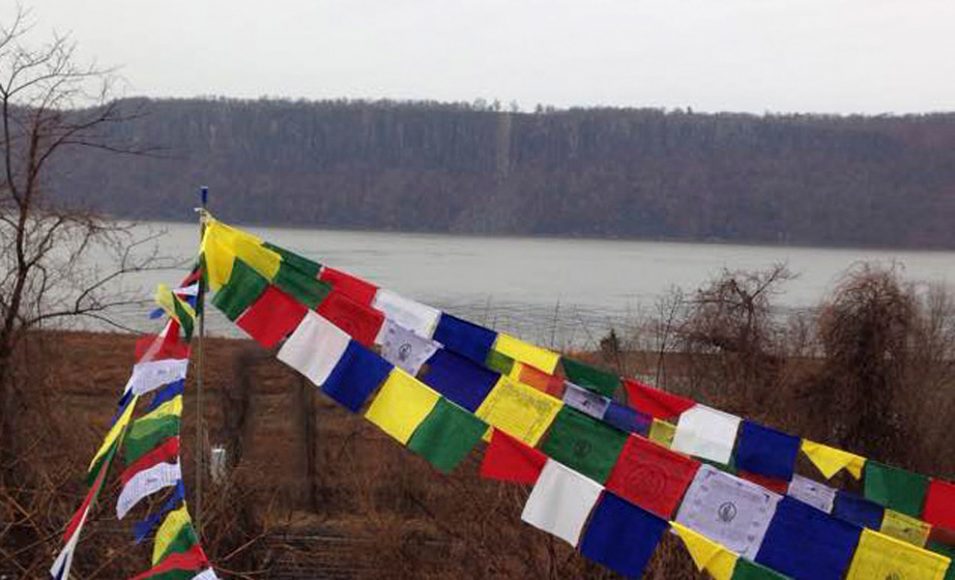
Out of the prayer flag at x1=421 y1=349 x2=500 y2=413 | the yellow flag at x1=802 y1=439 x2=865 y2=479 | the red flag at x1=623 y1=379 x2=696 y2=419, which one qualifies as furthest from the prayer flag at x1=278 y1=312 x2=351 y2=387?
the yellow flag at x1=802 y1=439 x2=865 y2=479

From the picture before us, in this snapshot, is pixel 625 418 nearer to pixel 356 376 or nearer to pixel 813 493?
pixel 813 493

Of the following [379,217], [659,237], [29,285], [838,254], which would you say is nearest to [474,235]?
[379,217]

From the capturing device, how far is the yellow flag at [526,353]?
7.82 metres

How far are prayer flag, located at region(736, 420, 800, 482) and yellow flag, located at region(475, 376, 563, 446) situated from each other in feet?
7.69

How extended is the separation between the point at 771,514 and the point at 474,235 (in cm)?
12758

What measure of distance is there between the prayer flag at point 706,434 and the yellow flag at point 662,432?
39 millimetres

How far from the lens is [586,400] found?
793 cm

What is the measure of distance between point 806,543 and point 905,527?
8.72ft

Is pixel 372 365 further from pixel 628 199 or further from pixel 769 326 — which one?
pixel 628 199

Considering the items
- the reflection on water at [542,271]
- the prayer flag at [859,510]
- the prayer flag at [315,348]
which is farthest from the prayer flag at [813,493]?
the reflection on water at [542,271]

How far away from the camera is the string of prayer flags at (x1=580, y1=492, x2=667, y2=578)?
17.4ft

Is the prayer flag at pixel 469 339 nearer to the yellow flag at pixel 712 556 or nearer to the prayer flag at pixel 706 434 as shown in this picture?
the prayer flag at pixel 706 434

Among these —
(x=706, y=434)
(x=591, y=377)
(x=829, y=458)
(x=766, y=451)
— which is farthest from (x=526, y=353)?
(x=829, y=458)

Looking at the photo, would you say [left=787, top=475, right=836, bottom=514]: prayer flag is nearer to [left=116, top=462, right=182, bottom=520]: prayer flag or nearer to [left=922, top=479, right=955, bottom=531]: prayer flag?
[left=922, top=479, right=955, bottom=531]: prayer flag
